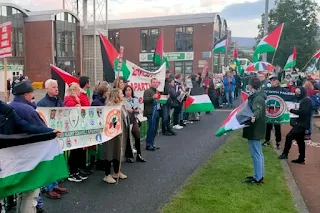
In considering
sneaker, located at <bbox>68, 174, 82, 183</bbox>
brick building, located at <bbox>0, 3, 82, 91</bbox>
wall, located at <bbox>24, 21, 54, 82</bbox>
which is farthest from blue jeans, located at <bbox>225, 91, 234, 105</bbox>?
wall, located at <bbox>24, 21, 54, 82</bbox>

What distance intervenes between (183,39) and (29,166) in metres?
49.9

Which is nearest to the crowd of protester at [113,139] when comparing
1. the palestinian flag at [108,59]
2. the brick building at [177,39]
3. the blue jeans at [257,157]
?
the blue jeans at [257,157]

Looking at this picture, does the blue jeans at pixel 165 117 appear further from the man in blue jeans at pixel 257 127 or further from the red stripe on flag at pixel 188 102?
the man in blue jeans at pixel 257 127

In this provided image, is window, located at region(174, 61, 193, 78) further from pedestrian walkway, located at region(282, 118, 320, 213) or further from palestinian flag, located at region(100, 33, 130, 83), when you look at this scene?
palestinian flag, located at region(100, 33, 130, 83)

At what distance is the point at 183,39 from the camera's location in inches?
2079

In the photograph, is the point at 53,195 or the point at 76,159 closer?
the point at 53,195

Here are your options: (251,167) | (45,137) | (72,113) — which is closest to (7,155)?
(45,137)

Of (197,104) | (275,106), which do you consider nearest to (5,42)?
(275,106)

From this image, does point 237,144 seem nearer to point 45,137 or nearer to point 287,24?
point 45,137

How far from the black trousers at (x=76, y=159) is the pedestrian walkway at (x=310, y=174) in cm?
415

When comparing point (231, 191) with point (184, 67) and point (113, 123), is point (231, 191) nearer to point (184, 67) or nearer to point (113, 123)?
point (113, 123)

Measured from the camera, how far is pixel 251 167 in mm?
7570

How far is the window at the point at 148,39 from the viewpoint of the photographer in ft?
178

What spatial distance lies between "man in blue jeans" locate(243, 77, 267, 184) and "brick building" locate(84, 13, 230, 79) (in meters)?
43.0
